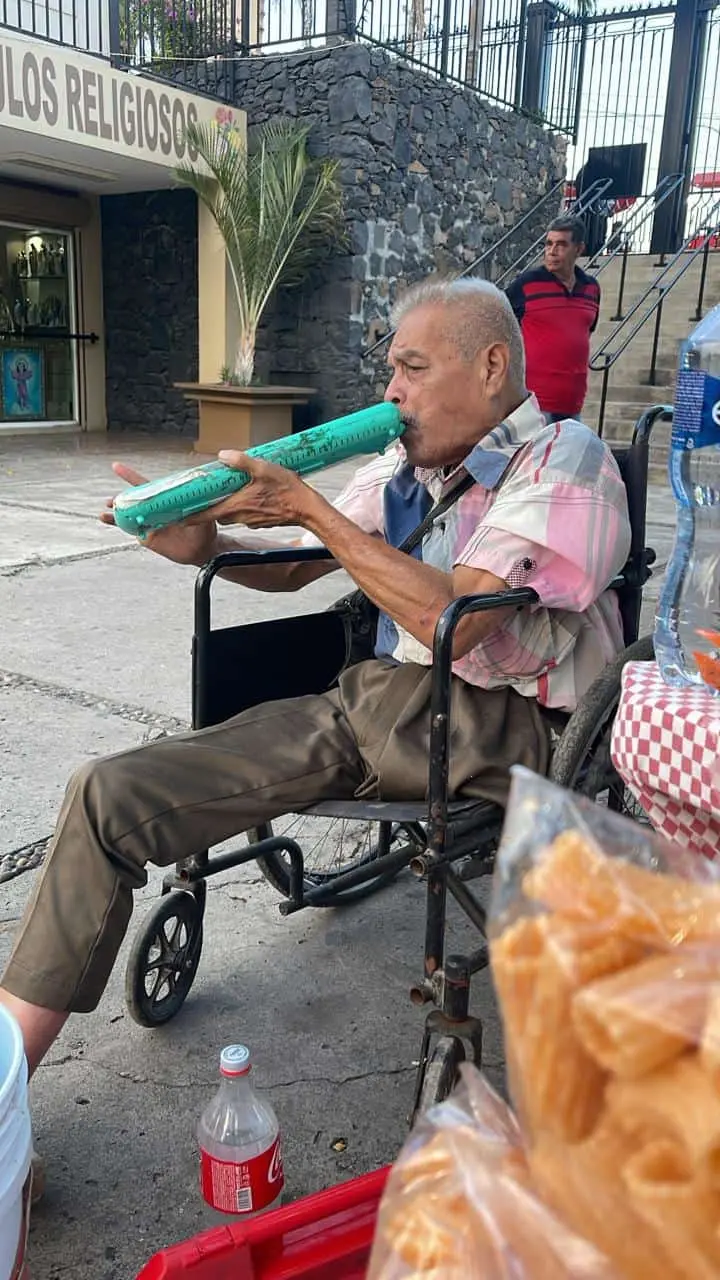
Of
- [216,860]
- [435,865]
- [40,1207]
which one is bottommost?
[40,1207]

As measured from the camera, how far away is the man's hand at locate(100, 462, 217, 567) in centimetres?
196

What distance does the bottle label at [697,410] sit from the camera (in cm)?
148

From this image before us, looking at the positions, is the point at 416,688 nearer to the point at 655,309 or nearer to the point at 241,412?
the point at 655,309

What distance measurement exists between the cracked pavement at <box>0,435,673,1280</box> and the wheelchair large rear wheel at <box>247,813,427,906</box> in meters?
0.09

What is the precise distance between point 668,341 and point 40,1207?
10135 mm

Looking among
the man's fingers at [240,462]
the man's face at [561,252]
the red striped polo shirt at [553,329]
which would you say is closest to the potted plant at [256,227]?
the red striped polo shirt at [553,329]

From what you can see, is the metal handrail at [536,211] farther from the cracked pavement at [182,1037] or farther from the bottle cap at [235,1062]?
the bottle cap at [235,1062]

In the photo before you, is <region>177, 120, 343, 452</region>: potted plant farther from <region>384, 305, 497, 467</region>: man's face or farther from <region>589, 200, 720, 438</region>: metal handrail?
<region>384, 305, 497, 467</region>: man's face

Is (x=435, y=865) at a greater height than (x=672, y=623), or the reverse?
(x=672, y=623)

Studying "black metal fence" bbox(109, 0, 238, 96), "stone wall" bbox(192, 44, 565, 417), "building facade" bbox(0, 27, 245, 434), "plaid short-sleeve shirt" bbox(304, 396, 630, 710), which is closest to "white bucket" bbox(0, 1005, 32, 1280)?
"plaid short-sleeve shirt" bbox(304, 396, 630, 710)

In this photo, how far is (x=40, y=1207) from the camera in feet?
5.13

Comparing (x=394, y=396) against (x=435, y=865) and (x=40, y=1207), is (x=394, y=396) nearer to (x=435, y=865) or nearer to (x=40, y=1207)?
(x=435, y=865)

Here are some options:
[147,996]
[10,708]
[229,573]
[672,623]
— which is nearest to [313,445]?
[229,573]

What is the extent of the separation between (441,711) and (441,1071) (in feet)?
1.69
